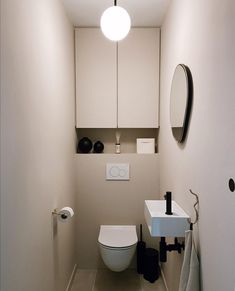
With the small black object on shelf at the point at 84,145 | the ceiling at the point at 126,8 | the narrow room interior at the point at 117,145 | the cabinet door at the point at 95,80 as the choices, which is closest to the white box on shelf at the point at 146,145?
the narrow room interior at the point at 117,145

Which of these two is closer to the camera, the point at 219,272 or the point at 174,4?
the point at 219,272

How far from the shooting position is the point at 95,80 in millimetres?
2854

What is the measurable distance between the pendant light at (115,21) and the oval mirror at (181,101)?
0.50m

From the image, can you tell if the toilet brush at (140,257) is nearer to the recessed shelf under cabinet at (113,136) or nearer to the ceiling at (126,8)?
the recessed shelf under cabinet at (113,136)

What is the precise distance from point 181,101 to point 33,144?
40.6 inches

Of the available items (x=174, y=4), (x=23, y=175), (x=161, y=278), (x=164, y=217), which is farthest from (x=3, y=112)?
(x=161, y=278)

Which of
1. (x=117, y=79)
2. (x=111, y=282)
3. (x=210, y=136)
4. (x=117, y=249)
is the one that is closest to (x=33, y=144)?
(x=210, y=136)

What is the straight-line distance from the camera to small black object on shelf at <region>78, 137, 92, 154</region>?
115 inches

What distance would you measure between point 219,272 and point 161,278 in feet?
5.44

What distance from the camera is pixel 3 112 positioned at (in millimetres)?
1135

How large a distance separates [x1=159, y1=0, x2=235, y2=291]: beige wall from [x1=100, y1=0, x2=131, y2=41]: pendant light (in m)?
0.42

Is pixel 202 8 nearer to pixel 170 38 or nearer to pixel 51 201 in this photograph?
pixel 170 38

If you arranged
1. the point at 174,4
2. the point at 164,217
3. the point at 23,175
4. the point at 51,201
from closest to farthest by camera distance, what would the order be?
1. the point at 23,175
2. the point at 164,217
3. the point at 51,201
4. the point at 174,4

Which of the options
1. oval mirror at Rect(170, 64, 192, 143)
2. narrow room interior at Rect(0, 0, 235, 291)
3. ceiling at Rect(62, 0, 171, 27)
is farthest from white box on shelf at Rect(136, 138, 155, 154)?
ceiling at Rect(62, 0, 171, 27)
